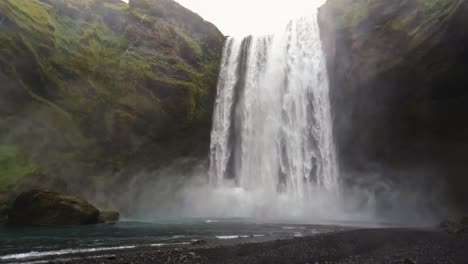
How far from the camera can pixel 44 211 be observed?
21047 mm

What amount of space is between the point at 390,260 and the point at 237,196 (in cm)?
2279

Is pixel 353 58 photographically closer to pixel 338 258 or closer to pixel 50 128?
pixel 338 258

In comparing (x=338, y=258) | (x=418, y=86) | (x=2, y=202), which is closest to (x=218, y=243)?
(x=338, y=258)

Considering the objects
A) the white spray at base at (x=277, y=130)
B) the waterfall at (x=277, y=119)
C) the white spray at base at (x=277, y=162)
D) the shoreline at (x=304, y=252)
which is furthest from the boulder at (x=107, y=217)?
the shoreline at (x=304, y=252)

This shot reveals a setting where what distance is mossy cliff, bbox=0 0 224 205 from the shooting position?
27391mm

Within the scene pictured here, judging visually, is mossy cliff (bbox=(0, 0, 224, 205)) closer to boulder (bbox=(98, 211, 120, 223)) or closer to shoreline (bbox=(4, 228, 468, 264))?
boulder (bbox=(98, 211, 120, 223))

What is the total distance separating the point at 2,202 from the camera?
22.8 meters

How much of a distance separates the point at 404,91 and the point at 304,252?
2025 centimetres

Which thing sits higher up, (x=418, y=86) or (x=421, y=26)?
(x=421, y=26)

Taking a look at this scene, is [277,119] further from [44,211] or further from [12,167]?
[12,167]

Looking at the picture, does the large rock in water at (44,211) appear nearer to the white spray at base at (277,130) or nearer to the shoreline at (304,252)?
the shoreline at (304,252)

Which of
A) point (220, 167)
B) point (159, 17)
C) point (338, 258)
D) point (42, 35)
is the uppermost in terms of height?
point (159, 17)

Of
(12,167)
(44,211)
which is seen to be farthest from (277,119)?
(12,167)

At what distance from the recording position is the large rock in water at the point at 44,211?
68.7ft
